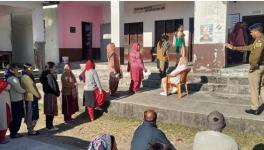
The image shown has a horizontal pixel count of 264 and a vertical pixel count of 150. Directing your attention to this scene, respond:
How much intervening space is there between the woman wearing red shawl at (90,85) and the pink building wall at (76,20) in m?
9.03

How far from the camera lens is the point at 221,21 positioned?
34.1ft

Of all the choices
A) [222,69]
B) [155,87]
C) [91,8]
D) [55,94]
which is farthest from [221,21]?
[91,8]

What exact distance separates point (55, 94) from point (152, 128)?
165 inches

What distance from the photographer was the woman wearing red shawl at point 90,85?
7875 mm

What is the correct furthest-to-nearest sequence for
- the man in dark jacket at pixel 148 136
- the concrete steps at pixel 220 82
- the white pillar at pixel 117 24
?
the white pillar at pixel 117 24
the concrete steps at pixel 220 82
the man in dark jacket at pixel 148 136

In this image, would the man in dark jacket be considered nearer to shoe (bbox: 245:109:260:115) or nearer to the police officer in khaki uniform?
the police officer in khaki uniform

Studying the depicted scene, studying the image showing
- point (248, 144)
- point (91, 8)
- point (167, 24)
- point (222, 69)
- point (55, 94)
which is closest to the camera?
point (248, 144)

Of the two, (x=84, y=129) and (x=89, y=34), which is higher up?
(x=89, y=34)

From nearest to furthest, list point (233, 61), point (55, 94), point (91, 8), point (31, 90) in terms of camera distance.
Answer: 1. point (31, 90)
2. point (55, 94)
3. point (233, 61)
4. point (91, 8)

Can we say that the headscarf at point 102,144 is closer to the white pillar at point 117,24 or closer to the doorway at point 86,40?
the white pillar at point 117,24

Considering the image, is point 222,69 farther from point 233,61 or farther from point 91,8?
point 91,8

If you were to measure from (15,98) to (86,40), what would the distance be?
11751mm

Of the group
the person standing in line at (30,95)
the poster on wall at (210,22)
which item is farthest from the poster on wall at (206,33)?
the person standing in line at (30,95)

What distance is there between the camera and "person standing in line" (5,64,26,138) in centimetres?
664
